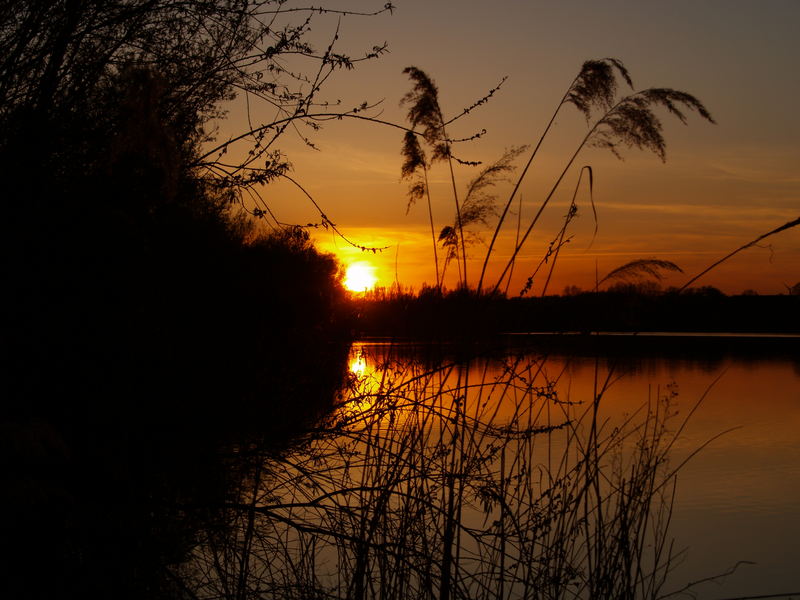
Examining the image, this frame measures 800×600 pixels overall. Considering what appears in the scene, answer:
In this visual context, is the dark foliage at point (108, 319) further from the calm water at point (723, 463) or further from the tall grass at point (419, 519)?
the calm water at point (723, 463)

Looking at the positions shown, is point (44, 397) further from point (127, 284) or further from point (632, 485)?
point (632, 485)

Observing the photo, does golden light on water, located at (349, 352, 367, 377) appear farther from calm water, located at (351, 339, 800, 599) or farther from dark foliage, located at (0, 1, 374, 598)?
dark foliage, located at (0, 1, 374, 598)

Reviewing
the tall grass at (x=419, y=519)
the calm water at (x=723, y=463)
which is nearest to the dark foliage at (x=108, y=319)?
the tall grass at (x=419, y=519)

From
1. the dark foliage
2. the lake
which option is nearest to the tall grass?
the lake

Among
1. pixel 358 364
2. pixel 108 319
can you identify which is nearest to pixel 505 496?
pixel 358 364

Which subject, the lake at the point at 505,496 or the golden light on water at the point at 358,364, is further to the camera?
the golden light on water at the point at 358,364

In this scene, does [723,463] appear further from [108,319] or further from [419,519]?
[108,319]

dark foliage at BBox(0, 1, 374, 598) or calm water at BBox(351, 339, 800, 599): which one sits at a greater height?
dark foliage at BBox(0, 1, 374, 598)

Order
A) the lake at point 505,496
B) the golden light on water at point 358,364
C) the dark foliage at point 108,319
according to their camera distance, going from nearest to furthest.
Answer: the dark foliage at point 108,319, the lake at point 505,496, the golden light on water at point 358,364

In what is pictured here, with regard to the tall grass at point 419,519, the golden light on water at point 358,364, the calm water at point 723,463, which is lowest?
the calm water at point 723,463

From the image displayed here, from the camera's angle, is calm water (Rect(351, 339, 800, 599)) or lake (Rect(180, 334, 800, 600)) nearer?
lake (Rect(180, 334, 800, 600))

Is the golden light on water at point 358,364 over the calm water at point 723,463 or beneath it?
over

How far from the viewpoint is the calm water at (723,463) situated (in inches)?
161

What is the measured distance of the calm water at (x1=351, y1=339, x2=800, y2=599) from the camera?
409 cm
